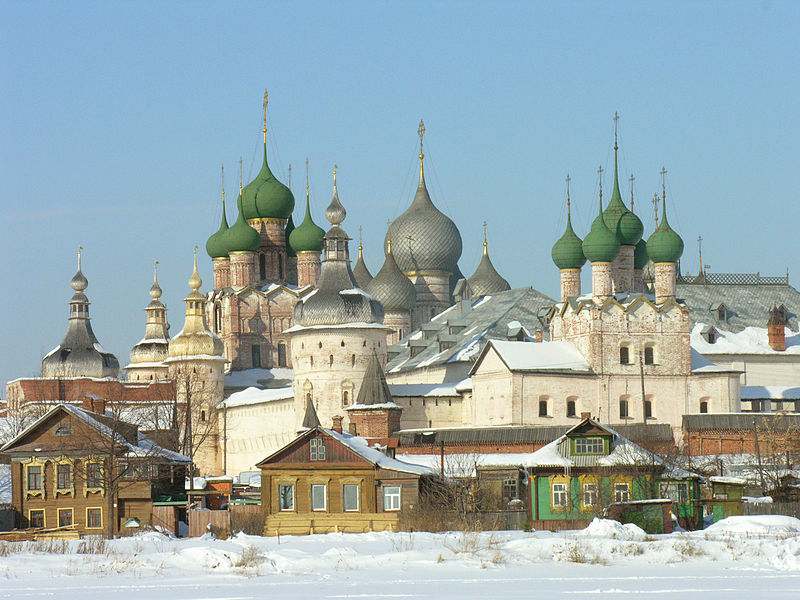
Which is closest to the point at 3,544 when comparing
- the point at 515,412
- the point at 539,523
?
the point at 539,523

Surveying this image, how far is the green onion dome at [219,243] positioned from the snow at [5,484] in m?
33.9

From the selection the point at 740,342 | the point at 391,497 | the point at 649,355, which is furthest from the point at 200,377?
the point at 391,497

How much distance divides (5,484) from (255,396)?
25001 mm

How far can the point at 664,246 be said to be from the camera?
6378 cm

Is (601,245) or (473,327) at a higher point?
(601,245)

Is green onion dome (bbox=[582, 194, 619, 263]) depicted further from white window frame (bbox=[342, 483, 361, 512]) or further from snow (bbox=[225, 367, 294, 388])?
white window frame (bbox=[342, 483, 361, 512])

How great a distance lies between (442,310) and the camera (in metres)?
85.4

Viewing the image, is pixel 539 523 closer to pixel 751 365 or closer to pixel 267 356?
pixel 751 365

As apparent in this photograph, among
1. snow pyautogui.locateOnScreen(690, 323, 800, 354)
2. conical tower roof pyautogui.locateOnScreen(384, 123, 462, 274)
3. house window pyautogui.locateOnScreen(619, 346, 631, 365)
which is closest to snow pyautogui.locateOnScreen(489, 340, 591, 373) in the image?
house window pyautogui.locateOnScreen(619, 346, 631, 365)

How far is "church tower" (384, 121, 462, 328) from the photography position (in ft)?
278

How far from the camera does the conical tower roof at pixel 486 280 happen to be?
8412cm

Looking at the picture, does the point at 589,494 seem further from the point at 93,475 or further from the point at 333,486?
the point at 93,475

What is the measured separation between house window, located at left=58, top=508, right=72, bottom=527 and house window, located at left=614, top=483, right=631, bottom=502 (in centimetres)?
1310

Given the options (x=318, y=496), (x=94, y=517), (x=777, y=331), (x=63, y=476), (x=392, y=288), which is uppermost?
(x=392, y=288)
